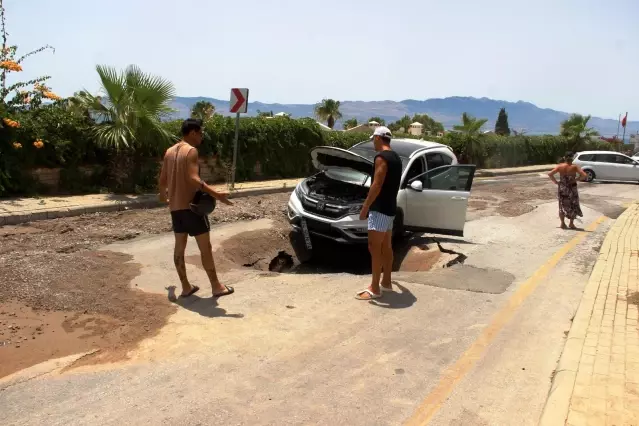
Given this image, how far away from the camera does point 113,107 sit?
12.3m

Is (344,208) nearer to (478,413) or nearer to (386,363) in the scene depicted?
(386,363)

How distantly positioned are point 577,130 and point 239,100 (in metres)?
34.1

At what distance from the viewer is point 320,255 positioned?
30.5ft

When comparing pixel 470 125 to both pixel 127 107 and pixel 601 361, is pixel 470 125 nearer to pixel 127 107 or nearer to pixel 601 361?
pixel 127 107

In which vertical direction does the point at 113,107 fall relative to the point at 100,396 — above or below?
above

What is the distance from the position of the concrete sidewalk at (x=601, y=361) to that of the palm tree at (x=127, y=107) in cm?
924

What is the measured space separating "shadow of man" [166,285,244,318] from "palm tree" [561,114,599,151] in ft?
131

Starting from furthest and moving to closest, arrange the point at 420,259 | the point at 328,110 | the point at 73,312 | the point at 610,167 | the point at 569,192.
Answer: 1. the point at 328,110
2. the point at 610,167
3. the point at 569,192
4. the point at 420,259
5. the point at 73,312

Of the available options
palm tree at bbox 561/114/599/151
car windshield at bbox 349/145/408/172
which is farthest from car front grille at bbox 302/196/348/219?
palm tree at bbox 561/114/599/151

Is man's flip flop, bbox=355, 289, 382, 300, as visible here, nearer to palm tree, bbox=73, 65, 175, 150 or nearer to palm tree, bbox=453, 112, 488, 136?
palm tree, bbox=73, 65, 175, 150

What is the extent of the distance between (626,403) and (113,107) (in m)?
11.3

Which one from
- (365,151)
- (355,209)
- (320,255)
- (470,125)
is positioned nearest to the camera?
(355,209)

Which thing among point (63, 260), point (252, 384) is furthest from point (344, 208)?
point (252, 384)

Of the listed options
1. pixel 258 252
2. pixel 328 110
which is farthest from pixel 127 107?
pixel 328 110
